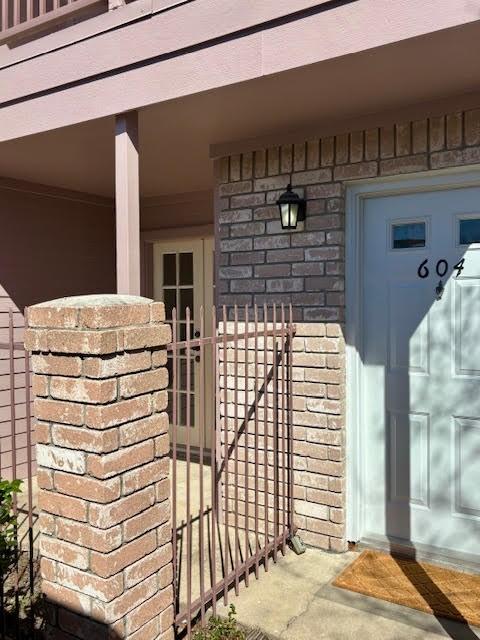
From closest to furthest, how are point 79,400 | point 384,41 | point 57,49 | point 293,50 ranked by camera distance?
1. point 79,400
2. point 384,41
3. point 293,50
4. point 57,49

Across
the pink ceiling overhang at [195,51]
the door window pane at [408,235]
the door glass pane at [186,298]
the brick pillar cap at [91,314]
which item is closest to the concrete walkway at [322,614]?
the brick pillar cap at [91,314]

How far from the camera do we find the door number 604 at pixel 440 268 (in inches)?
125

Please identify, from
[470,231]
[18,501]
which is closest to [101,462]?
[470,231]

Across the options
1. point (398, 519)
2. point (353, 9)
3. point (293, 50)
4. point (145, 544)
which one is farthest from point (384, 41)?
point (398, 519)

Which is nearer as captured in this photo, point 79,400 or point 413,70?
point 79,400

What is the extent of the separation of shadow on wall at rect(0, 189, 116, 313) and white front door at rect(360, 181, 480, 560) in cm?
313

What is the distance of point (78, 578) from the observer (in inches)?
78.7

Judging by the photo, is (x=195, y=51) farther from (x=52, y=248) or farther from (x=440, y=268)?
(x=52, y=248)

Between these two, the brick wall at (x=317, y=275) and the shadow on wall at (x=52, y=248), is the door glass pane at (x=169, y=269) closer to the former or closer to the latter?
the shadow on wall at (x=52, y=248)

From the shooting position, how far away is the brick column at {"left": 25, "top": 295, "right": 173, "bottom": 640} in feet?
6.30

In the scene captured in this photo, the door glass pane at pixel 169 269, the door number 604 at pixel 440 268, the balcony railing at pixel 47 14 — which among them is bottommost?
the door number 604 at pixel 440 268

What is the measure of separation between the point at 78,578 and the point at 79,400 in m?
0.64

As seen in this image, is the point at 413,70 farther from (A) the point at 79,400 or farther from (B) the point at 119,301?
(A) the point at 79,400

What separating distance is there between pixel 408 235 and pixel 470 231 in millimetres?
353
